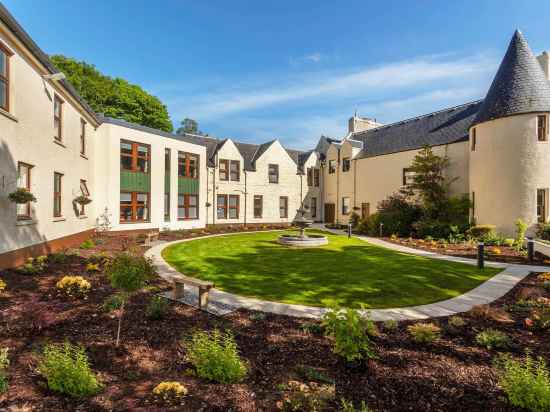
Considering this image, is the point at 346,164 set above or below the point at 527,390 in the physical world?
above

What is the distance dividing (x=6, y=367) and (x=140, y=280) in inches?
80.0

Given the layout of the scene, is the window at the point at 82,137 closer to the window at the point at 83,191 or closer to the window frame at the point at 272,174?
the window at the point at 83,191

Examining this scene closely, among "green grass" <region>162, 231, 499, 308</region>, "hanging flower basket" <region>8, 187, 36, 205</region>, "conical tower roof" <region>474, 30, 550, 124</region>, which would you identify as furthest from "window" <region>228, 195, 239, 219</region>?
"conical tower roof" <region>474, 30, 550, 124</region>

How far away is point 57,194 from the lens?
1367 cm

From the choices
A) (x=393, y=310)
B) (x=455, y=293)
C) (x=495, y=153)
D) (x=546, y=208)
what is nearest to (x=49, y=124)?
(x=393, y=310)

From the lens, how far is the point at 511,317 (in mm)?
6758

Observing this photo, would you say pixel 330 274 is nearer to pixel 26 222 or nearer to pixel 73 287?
pixel 73 287

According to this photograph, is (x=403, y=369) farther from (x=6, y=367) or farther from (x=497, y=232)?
(x=497, y=232)

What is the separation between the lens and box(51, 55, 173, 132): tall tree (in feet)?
119

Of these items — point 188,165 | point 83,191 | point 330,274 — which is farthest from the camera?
point 188,165

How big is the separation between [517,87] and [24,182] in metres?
26.2

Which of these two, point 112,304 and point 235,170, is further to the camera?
point 235,170

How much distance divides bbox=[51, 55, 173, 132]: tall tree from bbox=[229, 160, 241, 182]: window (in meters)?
19.2

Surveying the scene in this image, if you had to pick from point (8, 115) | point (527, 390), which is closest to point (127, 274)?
point (527, 390)
